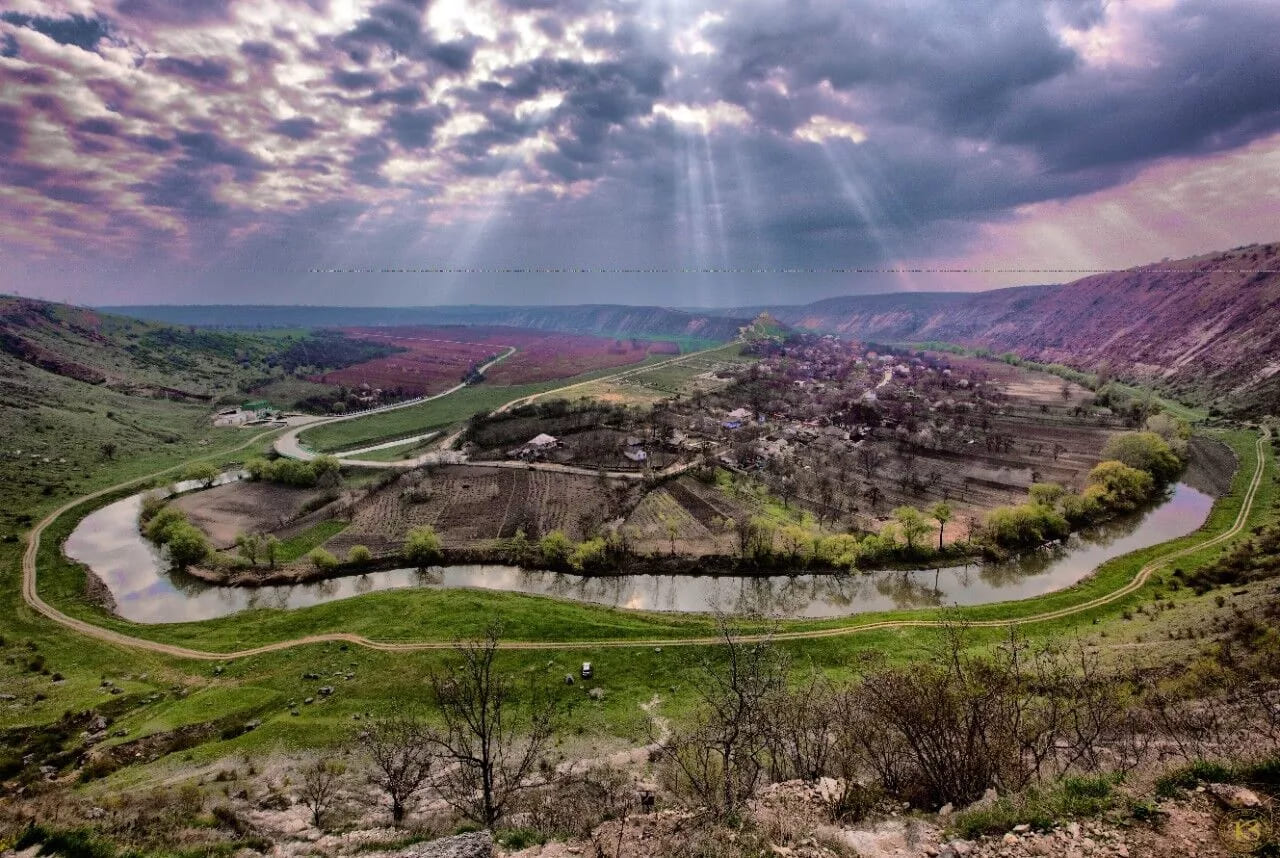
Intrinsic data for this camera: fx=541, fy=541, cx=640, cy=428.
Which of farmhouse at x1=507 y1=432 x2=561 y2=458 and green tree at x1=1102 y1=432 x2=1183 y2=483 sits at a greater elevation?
green tree at x1=1102 y1=432 x2=1183 y2=483

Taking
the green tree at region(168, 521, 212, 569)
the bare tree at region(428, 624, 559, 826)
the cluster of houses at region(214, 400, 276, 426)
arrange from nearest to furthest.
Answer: the bare tree at region(428, 624, 559, 826)
the green tree at region(168, 521, 212, 569)
the cluster of houses at region(214, 400, 276, 426)

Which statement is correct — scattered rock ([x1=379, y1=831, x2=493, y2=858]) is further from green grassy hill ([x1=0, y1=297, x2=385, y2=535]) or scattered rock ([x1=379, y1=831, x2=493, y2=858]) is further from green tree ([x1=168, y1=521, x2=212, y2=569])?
green grassy hill ([x1=0, y1=297, x2=385, y2=535])

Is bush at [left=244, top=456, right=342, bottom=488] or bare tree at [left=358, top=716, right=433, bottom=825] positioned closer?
bare tree at [left=358, top=716, right=433, bottom=825]

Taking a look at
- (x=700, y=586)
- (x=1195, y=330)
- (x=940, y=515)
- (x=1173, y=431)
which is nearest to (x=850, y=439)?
(x=940, y=515)

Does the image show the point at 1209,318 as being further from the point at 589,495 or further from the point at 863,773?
the point at 863,773

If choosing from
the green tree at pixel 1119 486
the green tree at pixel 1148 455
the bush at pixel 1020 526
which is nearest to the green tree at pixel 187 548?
the bush at pixel 1020 526

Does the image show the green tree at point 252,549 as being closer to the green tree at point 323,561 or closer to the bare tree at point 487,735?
the green tree at point 323,561

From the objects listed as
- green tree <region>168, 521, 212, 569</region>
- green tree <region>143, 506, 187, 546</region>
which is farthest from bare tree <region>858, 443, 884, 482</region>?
green tree <region>143, 506, 187, 546</region>
